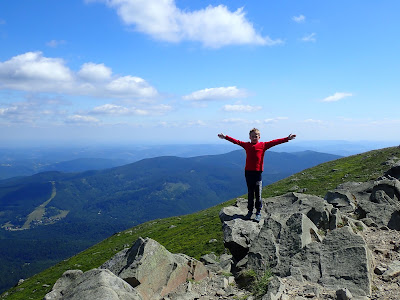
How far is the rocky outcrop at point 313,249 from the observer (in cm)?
1063

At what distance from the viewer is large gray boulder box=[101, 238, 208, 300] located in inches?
508

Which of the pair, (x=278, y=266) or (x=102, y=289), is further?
(x=278, y=266)

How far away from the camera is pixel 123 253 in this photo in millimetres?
17141

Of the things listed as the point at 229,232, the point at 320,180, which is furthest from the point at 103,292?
the point at 320,180

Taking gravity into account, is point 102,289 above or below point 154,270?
above

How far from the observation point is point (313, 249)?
12.9 m

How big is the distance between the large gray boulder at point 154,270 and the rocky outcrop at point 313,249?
2644mm

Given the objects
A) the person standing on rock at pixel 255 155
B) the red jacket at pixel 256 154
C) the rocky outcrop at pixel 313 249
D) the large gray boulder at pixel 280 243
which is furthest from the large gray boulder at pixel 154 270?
the red jacket at pixel 256 154

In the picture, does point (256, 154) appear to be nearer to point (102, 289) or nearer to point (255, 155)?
point (255, 155)

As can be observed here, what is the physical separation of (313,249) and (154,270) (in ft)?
26.3

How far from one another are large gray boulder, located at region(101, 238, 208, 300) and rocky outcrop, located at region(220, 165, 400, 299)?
2644 millimetres

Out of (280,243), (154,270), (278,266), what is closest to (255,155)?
(280,243)

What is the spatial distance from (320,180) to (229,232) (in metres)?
49.0

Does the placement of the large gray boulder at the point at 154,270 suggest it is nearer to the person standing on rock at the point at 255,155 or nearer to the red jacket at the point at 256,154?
the person standing on rock at the point at 255,155
